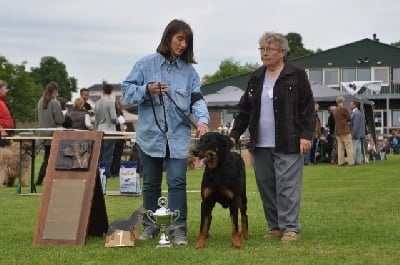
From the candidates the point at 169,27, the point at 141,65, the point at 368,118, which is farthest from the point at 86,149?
the point at 368,118

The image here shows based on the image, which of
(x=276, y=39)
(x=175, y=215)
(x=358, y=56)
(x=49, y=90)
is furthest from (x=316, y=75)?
(x=175, y=215)

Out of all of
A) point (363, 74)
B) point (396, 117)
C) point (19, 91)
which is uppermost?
point (363, 74)

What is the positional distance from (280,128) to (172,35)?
115cm

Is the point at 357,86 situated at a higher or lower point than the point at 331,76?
lower

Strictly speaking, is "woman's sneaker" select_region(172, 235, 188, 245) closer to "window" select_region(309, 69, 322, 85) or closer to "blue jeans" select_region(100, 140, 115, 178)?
"blue jeans" select_region(100, 140, 115, 178)

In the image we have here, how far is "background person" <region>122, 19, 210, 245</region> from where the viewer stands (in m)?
5.80

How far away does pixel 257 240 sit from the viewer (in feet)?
19.5

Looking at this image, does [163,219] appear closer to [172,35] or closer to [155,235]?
[155,235]

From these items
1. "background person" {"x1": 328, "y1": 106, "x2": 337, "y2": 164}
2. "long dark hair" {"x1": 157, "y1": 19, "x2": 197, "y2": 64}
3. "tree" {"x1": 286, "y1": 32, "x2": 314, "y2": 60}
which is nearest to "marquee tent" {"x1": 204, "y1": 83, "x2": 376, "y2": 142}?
"background person" {"x1": 328, "y1": 106, "x2": 337, "y2": 164}

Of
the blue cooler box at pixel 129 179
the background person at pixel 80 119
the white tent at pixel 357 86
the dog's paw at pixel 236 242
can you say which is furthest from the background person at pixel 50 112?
the white tent at pixel 357 86

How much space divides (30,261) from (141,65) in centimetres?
181

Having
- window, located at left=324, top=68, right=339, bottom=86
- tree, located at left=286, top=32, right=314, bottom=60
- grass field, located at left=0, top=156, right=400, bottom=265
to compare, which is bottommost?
grass field, located at left=0, top=156, right=400, bottom=265

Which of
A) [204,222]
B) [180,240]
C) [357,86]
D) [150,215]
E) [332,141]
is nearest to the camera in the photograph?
[204,222]

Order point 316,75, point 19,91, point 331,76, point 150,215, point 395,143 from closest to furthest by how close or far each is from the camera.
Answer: point 150,215, point 395,143, point 331,76, point 316,75, point 19,91
